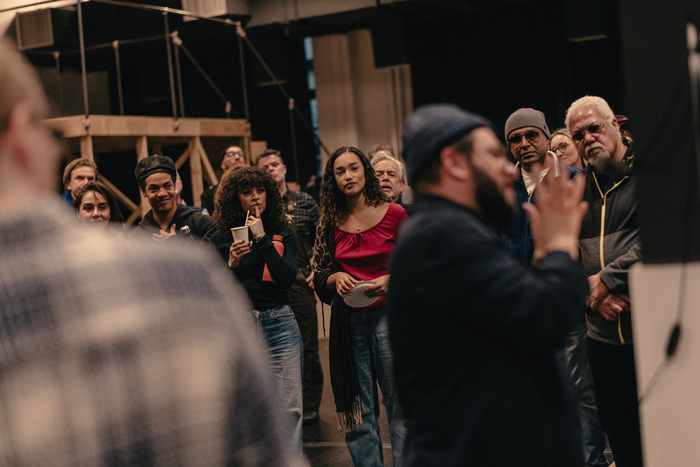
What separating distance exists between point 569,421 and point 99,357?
111 cm

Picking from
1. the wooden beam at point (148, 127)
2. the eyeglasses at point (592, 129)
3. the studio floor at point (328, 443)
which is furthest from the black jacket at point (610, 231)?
the wooden beam at point (148, 127)

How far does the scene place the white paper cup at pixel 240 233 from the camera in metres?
3.81

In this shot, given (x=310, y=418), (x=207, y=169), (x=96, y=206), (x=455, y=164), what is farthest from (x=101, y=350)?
(x=207, y=169)

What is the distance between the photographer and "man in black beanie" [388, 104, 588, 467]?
60.2 inches

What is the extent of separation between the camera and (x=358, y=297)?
3.62 metres

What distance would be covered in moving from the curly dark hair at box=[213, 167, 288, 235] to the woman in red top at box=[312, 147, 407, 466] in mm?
289

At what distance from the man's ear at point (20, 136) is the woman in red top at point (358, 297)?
9.10 ft

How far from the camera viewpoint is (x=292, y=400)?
3766 millimetres

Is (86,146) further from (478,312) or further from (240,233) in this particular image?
(478,312)

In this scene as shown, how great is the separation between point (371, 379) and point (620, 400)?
3.89 ft

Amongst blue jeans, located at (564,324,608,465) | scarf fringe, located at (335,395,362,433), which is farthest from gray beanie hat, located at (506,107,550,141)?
scarf fringe, located at (335,395,362,433)

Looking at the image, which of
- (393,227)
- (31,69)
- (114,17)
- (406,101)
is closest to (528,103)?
(406,101)

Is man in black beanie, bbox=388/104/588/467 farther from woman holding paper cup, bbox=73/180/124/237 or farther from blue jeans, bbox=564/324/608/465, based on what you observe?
woman holding paper cup, bbox=73/180/124/237

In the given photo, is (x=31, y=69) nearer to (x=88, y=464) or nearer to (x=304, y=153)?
(x=88, y=464)
